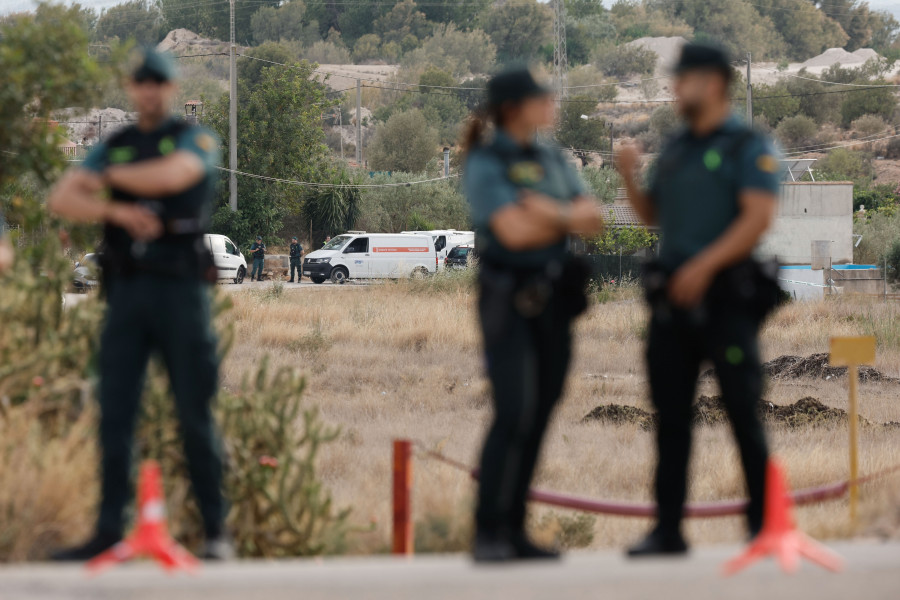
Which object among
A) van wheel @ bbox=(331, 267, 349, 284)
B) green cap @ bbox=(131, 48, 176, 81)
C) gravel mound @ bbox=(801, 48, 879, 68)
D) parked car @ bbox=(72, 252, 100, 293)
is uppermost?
gravel mound @ bbox=(801, 48, 879, 68)

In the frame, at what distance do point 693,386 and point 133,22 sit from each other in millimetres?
155178

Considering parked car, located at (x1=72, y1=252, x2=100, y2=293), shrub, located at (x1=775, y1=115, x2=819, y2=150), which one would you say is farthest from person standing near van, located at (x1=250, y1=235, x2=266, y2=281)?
shrub, located at (x1=775, y1=115, x2=819, y2=150)

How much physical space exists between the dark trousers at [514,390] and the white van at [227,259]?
30.3 metres

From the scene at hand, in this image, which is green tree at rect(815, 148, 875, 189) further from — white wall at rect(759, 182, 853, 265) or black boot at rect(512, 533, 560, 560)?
black boot at rect(512, 533, 560, 560)

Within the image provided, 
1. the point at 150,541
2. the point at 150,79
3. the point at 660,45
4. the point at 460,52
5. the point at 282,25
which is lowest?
the point at 150,541

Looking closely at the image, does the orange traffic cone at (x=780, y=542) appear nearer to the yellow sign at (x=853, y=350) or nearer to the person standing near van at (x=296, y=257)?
the yellow sign at (x=853, y=350)

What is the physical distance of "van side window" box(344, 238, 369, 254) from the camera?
37.2 metres

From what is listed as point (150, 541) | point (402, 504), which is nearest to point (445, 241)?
point (402, 504)

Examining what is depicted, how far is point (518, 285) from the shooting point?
382 centimetres

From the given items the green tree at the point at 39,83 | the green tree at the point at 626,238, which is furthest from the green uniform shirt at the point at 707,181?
the green tree at the point at 626,238

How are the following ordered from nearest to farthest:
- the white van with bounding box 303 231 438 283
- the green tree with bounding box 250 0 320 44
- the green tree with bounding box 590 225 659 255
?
the green tree with bounding box 590 225 659 255, the white van with bounding box 303 231 438 283, the green tree with bounding box 250 0 320 44

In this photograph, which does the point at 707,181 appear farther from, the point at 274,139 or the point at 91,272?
the point at 274,139

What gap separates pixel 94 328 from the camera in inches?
211

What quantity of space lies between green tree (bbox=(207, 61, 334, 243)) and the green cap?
1557 inches
